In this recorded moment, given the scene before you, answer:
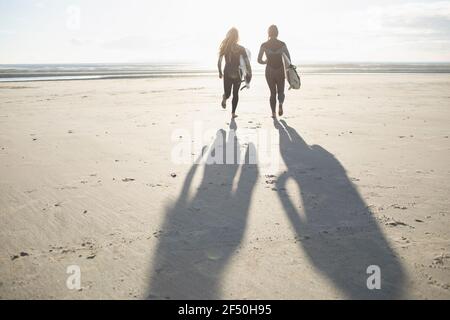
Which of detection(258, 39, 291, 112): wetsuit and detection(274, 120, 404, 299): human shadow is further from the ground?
detection(258, 39, 291, 112): wetsuit

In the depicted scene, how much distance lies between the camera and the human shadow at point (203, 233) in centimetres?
249

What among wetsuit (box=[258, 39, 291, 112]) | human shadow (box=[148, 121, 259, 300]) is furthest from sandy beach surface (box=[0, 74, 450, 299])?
wetsuit (box=[258, 39, 291, 112])

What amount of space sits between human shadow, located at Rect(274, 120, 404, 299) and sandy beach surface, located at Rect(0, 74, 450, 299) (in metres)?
0.01

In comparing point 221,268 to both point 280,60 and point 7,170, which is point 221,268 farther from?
point 280,60

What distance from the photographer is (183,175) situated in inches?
192

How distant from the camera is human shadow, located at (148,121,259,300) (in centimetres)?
249

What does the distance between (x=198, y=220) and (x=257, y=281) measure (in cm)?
110

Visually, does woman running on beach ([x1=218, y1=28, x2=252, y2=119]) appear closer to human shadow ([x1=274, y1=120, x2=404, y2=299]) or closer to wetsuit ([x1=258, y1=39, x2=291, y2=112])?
wetsuit ([x1=258, y1=39, x2=291, y2=112])

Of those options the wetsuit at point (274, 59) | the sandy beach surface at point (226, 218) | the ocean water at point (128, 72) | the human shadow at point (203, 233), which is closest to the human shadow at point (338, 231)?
the sandy beach surface at point (226, 218)

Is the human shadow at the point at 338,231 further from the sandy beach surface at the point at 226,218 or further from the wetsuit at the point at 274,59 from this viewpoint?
the wetsuit at the point at 274,59

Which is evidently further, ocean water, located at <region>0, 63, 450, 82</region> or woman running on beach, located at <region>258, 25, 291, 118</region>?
ocean water, located at <region>0, 63, 450, 82</region>

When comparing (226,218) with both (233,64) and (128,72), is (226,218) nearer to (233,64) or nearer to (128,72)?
(233,64)
